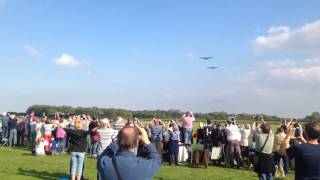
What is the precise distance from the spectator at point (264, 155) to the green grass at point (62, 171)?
4.37 metres

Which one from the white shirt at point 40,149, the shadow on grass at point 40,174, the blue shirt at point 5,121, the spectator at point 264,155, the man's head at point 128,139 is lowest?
the shadow on grass at point 40,174

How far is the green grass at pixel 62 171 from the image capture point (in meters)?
16.6

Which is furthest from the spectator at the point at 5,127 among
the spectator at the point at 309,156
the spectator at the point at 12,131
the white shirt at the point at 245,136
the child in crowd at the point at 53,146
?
the spectator at the point at 309,156

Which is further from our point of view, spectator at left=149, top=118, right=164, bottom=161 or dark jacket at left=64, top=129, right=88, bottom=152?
spectator at left=149, top=118, right=164, bottom=161

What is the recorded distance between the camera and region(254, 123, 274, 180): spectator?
12104 mm

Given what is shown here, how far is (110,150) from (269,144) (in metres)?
8.10

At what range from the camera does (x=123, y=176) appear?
4.68 meters

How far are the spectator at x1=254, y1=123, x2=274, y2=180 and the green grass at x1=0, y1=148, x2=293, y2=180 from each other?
14.4 feet

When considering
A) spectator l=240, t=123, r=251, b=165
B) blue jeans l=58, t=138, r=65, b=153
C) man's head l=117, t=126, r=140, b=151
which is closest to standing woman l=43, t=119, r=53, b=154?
blue jeans l=58, t=138, r=65, b=153

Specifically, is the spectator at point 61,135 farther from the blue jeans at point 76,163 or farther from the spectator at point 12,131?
the blue jeans at point 76,163

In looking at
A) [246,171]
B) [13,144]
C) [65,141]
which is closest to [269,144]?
[246,171]

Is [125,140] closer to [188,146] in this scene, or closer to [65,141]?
[188,146]

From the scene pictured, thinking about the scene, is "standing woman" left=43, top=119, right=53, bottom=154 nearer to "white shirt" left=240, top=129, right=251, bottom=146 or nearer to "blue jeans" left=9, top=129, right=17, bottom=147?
"blue jeans" left=9, top=129, right=17, bottom=147

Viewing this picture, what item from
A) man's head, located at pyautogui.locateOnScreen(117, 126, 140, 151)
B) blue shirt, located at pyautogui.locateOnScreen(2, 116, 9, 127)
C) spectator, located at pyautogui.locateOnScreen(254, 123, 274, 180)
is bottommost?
spectator, located at pyautogui.locateOnScreen(254, 123, 274, 180)
